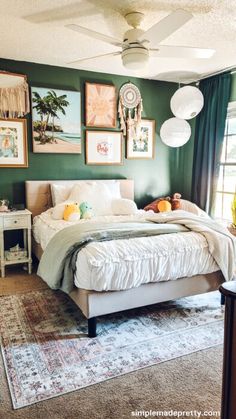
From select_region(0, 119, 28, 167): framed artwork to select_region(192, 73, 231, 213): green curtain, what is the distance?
8.61ft

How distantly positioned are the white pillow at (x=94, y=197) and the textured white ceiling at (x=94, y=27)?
1596 millimetres

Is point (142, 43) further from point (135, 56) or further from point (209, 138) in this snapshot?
point (209, 138)

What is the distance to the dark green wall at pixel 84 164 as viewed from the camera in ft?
13.4

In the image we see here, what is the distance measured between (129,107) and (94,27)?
180 centimetres

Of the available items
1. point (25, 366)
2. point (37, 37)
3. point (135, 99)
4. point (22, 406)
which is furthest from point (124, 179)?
point (22, 406)

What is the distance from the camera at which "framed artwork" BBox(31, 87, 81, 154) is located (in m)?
4.12

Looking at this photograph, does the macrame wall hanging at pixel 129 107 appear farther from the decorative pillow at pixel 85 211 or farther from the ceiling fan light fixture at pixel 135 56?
the ceiling fan light fixture at pixel 135 56

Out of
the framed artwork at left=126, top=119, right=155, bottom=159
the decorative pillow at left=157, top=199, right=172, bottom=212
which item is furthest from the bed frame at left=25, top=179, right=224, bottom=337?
the framed artwork at left=126, top=119, right=155, bottom=159

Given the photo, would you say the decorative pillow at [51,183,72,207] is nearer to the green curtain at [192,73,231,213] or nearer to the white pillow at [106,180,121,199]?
the white pillow at [106,180,121,199]

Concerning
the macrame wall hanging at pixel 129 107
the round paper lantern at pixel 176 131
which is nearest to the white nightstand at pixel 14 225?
the macrame wall hanging at pixel 129 107

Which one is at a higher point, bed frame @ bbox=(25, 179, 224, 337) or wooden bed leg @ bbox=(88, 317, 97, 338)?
bed frame @ bbox=(25, 179, 224, 337)

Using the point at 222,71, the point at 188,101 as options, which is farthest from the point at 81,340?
the point at 222,71

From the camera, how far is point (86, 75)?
4387 mm

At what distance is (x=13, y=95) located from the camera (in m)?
3.94
